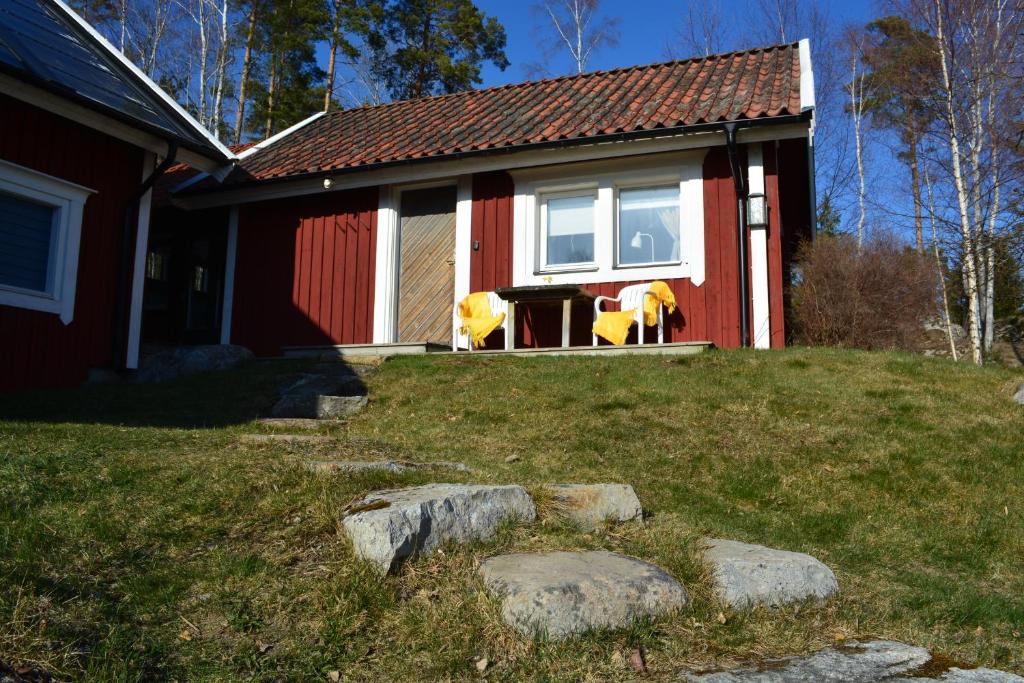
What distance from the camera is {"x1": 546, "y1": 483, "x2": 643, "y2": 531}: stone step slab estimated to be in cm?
432

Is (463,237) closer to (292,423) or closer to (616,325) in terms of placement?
(616,325)

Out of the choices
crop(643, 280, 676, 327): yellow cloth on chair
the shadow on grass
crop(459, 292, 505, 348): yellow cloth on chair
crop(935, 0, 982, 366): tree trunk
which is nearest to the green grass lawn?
the shadow on grass

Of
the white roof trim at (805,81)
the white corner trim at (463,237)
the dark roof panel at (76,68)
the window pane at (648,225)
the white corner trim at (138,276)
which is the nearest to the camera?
the dark roof panel at (76,68)

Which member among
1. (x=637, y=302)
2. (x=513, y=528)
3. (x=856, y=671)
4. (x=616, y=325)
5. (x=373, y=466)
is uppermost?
(x=637, y=302)

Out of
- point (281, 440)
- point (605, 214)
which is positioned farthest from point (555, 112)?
point (281, 440)

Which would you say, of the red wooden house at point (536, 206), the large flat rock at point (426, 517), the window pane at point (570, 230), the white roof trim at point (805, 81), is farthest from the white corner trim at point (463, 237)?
the large flat rock at point (426, 517)

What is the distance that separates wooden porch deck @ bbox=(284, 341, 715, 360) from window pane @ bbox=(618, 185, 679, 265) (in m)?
1.55

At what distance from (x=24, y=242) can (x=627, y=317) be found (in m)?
6.65

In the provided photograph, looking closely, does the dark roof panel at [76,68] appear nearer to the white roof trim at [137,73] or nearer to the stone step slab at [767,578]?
the white roof trim at [137,73]

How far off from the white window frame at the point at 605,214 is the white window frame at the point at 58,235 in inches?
203

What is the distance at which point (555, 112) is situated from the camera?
465 inches

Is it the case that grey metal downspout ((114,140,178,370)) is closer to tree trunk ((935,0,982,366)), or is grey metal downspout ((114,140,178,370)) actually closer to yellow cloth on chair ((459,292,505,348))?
yellow cloth on chair ((459,292,505,348))

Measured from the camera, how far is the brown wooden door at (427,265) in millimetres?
11641

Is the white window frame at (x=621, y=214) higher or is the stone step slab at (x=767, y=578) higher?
the white window frame at (x=621, y=214)
